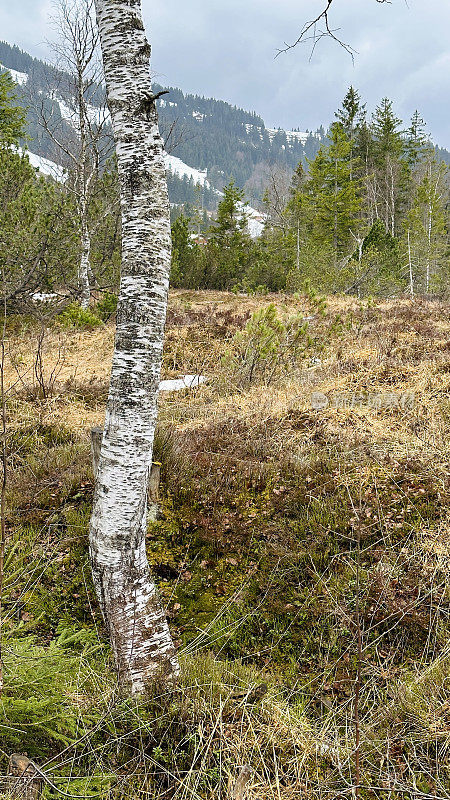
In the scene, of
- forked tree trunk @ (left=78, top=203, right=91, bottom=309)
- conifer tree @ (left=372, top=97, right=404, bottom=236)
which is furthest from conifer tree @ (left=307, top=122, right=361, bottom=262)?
forked tree trunk @ (left=78, top=203, right=91, bottom=309)

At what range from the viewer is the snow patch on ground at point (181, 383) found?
7.34 meters

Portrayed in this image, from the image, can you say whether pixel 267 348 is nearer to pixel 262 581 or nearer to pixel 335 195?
pixel 262 581

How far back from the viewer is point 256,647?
3033 mm

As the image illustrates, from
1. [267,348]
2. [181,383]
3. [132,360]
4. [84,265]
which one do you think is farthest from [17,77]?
[132,360]

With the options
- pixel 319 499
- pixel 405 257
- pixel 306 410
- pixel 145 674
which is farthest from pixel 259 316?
pixel 405 257

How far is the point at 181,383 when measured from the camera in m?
7.66

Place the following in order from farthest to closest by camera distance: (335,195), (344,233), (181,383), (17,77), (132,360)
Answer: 1. (17,77)
2. (344,233)
3. (335,195)
4. (181,383)
5. (132,360)

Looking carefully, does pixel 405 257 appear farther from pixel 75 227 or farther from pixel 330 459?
pixel 330 459

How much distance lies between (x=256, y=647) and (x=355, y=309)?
990 cm

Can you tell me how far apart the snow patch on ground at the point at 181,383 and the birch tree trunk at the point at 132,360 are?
4.80 meters

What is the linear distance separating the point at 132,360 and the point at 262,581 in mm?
2107

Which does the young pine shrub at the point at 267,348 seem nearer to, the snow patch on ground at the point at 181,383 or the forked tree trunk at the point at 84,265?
the snow patch on ground at the point at 181,383

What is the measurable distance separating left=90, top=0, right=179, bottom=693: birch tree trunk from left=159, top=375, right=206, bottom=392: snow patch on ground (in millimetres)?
4797

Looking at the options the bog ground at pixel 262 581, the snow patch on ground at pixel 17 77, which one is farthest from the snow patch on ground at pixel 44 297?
the snow patch on ground at pixel 17 77
